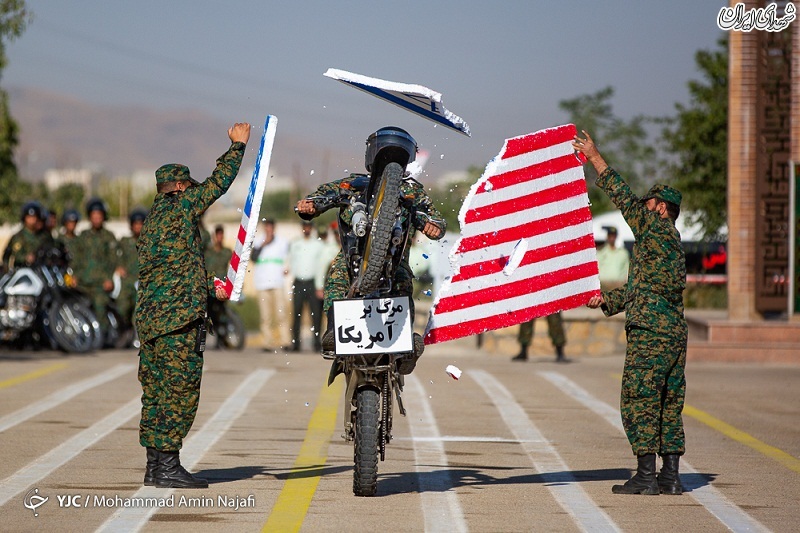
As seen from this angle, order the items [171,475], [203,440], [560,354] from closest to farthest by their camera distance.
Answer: [171,475] < [203,440] < [560,354]

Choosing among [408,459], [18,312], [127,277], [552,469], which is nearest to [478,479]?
[552,469]

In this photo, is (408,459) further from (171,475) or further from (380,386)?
(171,475)

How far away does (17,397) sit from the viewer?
15.4m

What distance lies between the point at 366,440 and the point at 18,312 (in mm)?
15088

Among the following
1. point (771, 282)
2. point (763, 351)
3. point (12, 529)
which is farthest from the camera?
point (771, 282)

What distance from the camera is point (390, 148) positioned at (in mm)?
9234

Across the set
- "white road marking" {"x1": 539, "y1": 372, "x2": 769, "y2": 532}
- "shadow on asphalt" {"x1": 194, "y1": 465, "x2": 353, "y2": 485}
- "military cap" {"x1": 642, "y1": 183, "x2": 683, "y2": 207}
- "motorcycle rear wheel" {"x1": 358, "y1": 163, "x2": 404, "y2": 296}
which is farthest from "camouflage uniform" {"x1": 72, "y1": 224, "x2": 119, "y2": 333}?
"military cap" {"x1": 642, "y1": 183, "x2": 683, "y2": 207}

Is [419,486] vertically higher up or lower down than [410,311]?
lower down

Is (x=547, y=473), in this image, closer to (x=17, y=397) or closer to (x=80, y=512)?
(x=80, y=512)

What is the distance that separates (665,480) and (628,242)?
30834 millimetres

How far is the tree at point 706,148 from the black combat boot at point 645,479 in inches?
1316

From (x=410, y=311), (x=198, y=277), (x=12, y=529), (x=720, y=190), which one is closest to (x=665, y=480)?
(x=410, y=311)

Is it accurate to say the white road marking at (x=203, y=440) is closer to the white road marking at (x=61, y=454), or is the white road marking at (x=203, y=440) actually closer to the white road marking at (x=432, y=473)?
the white road marking at (x=61, y=454)

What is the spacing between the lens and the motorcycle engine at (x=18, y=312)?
2275 centimetres
